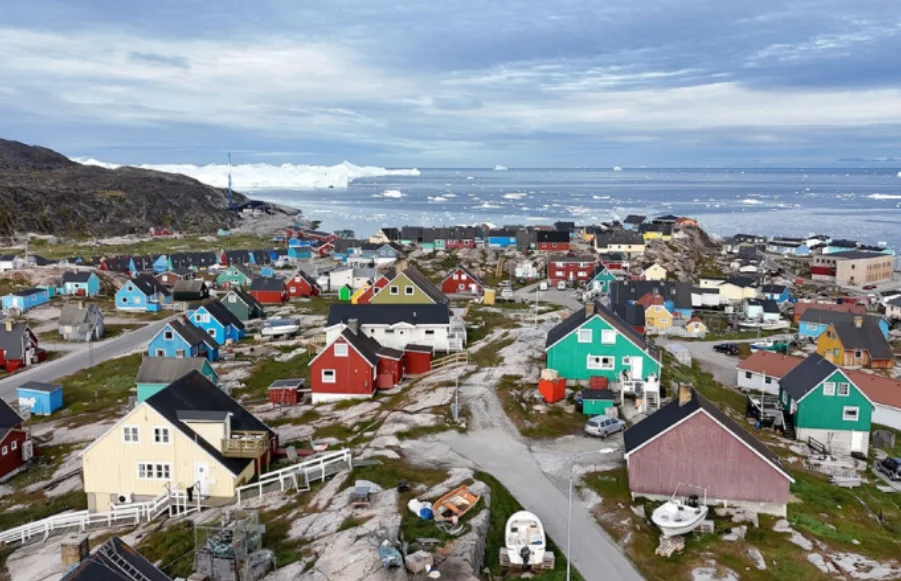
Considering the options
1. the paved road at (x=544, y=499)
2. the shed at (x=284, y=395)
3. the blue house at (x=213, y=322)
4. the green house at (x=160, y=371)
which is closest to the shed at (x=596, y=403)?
the paved road at (x=544, y=499)

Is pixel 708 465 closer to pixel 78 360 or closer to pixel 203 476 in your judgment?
pixel 203 476

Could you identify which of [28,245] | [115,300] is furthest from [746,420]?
[28,245]

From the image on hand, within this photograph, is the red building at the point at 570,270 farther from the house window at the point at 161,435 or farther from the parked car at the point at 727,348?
the house window at the point at 161,435

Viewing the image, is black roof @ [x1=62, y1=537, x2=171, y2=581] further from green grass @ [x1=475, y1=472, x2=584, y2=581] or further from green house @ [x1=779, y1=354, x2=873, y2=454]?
green house @ [x1=779, y1=354, x2=873, y2=454]

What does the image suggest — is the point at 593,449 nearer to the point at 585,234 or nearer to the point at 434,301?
the point at 434,301

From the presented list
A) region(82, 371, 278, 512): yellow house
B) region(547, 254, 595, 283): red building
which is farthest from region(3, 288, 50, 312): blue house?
region(547, 254, 595, 283): red building
